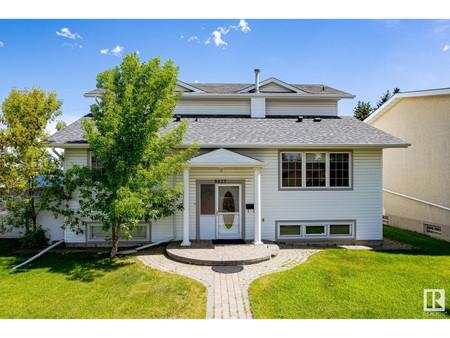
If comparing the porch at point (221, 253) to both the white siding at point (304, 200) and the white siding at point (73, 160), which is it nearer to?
the white siding at point (304, 200)

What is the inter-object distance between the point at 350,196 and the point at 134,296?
8.24 m

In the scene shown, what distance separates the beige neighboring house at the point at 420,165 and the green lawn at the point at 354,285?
353 centimetres

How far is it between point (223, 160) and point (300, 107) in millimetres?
5892

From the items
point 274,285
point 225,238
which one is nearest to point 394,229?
point 225,238

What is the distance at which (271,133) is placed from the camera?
9781 mm

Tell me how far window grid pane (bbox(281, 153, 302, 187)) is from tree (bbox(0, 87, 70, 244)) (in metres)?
8.35

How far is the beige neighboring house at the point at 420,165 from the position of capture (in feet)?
35.2

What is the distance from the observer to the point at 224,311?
15.6ft

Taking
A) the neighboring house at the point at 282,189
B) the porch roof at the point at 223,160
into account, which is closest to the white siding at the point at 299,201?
the neighboring house at the point at 282,189

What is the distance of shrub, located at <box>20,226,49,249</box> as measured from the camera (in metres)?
8.96

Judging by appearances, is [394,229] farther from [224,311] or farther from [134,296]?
[134,296]

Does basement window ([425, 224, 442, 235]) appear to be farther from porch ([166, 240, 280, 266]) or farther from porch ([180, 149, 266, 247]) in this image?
porch ([180, 149, 266, 247])

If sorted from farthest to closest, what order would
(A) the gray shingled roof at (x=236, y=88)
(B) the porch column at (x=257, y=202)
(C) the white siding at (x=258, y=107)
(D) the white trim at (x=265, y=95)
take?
(A) the gray shingled roof at (x=236, y=88)
(C) the white siding at (x=258, y=107)
(D) the white trim at (x=265, y=95)
(B) the porch column at (x=257, y=202)

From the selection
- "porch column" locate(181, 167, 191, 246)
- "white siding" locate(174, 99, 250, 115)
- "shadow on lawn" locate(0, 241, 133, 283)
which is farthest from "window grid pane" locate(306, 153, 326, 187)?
"shadow on lawn" locate(0, 241, 133, 283)
